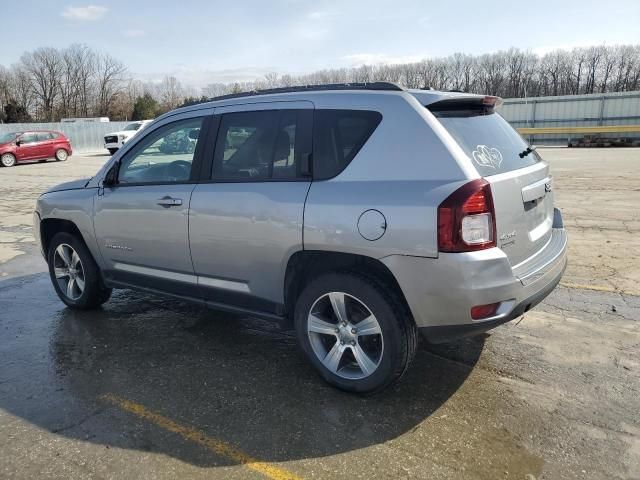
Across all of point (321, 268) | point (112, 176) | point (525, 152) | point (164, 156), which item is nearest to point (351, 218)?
point (321, 268)

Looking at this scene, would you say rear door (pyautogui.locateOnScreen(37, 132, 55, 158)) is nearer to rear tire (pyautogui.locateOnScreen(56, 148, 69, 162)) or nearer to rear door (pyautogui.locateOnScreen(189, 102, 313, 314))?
rear tire (pyautogui.locateOnScreen(56, 148, 69, 162))

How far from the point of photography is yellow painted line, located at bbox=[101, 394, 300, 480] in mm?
2689

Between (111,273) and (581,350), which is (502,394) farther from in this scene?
(111,273)

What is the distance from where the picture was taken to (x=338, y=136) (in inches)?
132

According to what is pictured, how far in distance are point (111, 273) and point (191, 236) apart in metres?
1.28

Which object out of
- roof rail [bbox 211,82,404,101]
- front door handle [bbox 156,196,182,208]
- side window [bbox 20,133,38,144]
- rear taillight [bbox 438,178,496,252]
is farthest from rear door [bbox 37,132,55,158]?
rear taillight [bbox 438,178,496,252]

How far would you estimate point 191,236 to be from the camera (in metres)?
3.93

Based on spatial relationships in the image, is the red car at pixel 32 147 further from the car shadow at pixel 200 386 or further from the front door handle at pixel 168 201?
the front door handle at pixel 168 201

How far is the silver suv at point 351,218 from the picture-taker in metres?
2.92

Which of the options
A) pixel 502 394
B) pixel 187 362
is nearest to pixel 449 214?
pixel 502 394

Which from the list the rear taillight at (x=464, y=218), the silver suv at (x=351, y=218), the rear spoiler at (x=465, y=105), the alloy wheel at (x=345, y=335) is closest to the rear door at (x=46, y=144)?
the silver suv at (x=351, y=218)

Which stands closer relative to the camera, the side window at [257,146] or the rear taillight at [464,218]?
the rear taillight at [464,218]

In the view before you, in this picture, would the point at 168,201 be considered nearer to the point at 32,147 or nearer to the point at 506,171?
the point at 506,171

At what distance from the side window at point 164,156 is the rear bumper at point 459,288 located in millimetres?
2003
